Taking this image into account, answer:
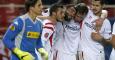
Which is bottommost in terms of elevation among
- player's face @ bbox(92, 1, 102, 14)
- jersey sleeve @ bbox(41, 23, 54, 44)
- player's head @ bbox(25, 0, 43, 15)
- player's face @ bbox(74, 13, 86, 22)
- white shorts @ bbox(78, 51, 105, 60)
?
white shorts @ bbox(78, 51, 105, 60)

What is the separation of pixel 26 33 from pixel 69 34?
1557 mm

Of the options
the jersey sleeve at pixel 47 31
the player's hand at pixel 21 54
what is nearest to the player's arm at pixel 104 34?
the jersey sleeve at pixel 47 31

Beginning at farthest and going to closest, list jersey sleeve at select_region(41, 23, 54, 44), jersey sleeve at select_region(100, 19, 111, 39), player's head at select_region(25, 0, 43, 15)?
jersey sleeve at select_region(100, 19, 111, 39)
jersey sleeve at select_region(41, 23, 54, 44)
player's head at select_region(25, 0, 43, 15)

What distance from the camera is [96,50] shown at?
27.9 feet

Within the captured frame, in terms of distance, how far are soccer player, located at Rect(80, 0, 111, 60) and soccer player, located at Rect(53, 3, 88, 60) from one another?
13cm

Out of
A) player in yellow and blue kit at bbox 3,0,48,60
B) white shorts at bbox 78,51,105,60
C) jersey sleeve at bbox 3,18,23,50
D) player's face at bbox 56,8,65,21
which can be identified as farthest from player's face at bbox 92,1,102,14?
jersey sleeve at bbox 3,18,23,50

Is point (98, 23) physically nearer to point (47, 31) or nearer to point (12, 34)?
point (47, 31)

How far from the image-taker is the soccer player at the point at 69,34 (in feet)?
27.2

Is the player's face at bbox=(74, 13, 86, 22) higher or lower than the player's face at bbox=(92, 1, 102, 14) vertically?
lower

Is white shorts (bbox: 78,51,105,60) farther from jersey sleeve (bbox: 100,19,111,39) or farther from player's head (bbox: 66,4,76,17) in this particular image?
player's head (bbox: 66,4,76,17)

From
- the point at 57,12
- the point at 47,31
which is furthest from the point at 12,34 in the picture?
the point at 57,12

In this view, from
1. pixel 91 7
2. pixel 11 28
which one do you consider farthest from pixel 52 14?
pixel 11 28

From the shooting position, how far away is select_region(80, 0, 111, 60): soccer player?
8406 millimetres

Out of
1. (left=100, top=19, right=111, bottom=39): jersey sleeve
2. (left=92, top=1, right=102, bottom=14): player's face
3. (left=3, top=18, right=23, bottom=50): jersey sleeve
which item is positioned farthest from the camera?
(left=100, top=19, right=111, bottom=39): jersey sleeve
